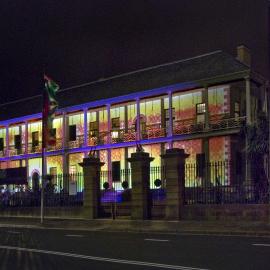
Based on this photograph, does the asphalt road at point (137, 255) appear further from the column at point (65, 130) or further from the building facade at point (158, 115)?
the column at point (65, 130)

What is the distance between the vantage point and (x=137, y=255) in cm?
1203

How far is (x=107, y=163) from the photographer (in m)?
45.4

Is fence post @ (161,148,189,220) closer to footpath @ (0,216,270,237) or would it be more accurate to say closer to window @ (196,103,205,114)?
footpath @ (0,216,270,237)

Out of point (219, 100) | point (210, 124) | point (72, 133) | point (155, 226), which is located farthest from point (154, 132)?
point (155, 226)

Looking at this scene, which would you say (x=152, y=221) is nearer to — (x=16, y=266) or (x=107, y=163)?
(x=16, y=266)

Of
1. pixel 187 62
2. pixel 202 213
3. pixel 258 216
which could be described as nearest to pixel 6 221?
pixel 202 213

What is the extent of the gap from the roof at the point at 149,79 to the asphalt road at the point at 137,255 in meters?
23.5

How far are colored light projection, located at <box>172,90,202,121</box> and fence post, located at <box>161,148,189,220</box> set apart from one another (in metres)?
17.9

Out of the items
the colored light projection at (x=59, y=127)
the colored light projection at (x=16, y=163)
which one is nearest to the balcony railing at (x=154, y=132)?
the colored light projection at (x=59, y=127)

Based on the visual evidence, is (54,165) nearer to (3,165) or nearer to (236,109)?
(3,165)

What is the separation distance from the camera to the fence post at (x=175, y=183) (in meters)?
22.9

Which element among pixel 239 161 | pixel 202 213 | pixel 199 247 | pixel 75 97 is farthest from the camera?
pixel 75 97

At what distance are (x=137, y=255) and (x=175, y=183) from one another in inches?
439

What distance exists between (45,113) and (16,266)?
57.7 feet
